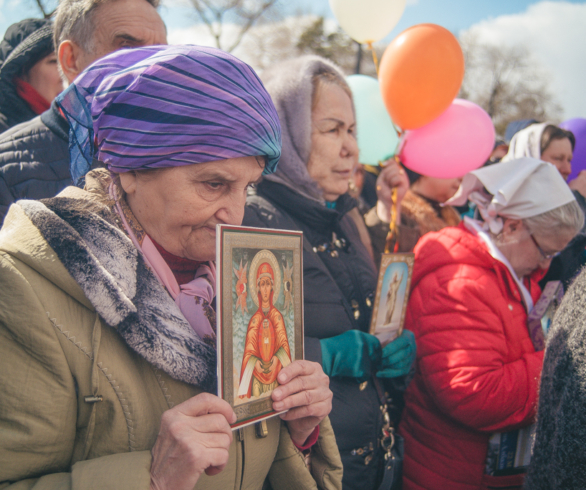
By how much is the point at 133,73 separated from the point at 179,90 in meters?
0.13

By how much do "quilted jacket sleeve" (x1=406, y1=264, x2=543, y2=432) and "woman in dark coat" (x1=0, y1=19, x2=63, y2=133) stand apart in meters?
2.51

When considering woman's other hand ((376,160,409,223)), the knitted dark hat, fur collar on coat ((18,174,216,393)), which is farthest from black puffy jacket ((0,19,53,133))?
woman's other hand ((376,160,409,223))

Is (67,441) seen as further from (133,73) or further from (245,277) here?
(133,73)

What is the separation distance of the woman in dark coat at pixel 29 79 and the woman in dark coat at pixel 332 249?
136 cm

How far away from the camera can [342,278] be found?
1939 millimetres

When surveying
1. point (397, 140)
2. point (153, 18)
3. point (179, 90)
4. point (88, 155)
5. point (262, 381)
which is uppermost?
point (153, 18)

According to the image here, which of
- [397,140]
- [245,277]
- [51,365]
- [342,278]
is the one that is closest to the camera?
[51,365]

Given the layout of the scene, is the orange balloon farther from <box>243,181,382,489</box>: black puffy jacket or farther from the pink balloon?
<box>243,181,382,489</box>: black puffy jacket

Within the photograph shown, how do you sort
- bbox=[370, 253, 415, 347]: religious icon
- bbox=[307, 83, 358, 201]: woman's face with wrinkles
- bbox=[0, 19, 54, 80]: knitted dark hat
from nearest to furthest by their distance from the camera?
1. bbox=[370, 253, 415, 347]: religious icon
2. bbox=[307, 83, 358, 201]: woman's face with wrinkles
3. bbox=[0, 19, 54, 80]: knitted dark hat

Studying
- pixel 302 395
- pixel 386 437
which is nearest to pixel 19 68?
pixel 302 395

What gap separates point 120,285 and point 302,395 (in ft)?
1.90

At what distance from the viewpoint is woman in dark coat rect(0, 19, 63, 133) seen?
242cm

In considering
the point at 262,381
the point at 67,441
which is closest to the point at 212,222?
the point at 262,381

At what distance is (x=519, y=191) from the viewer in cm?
224
